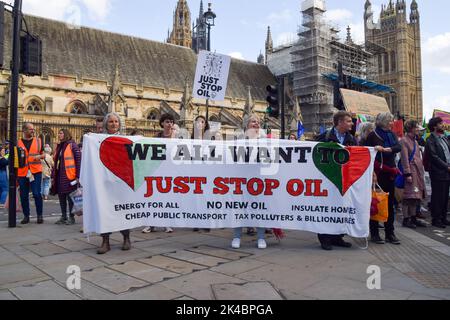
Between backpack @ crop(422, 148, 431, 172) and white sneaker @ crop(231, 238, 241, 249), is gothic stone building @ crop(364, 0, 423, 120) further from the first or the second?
white sneaker @ crop(231, 238, 241, 249)

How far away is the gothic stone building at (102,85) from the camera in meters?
27.4

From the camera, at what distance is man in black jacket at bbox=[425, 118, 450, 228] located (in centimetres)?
688

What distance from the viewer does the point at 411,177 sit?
Result: 6707mm

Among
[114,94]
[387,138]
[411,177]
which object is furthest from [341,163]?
[114,94]

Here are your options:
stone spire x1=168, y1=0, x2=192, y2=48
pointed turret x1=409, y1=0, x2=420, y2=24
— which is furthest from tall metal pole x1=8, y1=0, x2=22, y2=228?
pointed turret x1=409, y1=0, x2=420, y2=24

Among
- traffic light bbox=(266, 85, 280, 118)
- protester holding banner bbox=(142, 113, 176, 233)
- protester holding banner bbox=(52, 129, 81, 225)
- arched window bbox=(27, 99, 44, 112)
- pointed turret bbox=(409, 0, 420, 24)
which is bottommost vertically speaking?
protester holding banner bbox=(52, 129, 81, 225)

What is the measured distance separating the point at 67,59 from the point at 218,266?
32.4 metres

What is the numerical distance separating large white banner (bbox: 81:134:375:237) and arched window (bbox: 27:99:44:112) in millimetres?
27445

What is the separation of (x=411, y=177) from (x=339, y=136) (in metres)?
2.37

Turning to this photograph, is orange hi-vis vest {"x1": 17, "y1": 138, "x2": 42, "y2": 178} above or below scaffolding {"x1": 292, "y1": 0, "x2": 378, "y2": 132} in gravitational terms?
below

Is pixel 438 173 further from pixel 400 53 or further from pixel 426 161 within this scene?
pixel 400 53

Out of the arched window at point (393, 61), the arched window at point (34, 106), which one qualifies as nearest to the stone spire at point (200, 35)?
the arched window at point (34, 106)

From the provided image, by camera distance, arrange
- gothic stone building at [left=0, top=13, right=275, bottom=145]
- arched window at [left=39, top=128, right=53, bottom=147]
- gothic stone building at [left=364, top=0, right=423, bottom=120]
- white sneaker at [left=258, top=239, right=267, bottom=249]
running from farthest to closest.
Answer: gothic stone building at [left=364, top=0, right=423, bottom=120], gothic stone building at [left=0, top=13, right=275, bottom=145], arched window at [left=39, top=128, right=53, bottom=147], white sneaker at [left=258, top=239, right=267, bottom=249]
